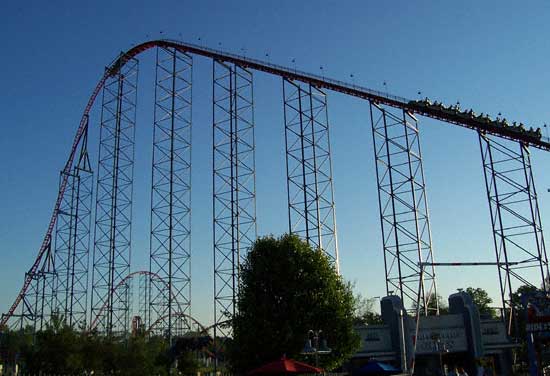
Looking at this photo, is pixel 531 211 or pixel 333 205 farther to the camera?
pixel 333 205

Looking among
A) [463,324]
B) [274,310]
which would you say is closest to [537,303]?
[463,324]

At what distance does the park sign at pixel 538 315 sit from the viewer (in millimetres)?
24255

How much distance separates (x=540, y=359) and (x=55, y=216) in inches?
1512

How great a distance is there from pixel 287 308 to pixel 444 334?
11.4 m

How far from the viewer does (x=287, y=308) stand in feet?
70.2

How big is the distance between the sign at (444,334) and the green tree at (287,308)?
8.16 m

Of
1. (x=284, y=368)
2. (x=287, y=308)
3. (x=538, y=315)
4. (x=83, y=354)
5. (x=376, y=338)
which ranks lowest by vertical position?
(x=284, y=368)

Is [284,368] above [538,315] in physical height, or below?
below

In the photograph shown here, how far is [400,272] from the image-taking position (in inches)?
1164

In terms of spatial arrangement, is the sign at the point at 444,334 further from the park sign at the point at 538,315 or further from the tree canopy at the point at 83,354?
the tree canopy at the point at 83,354

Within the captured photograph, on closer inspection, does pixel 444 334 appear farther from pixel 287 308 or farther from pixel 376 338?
pixel 287 308

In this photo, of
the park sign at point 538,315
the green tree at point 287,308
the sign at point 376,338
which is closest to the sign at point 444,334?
the sign at point 376,338

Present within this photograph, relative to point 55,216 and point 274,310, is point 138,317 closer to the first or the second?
point 55,216

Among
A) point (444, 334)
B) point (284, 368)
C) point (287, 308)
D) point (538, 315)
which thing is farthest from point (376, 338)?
point (284, 368)
